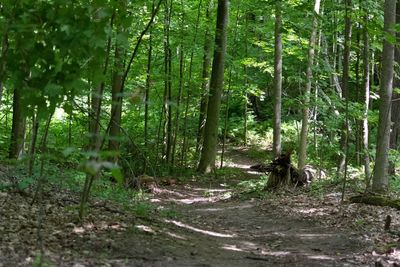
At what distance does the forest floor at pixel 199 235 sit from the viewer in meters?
5.04

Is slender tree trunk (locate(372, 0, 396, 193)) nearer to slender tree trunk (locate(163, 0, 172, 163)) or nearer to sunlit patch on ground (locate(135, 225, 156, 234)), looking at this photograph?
sunlit patch on ground (locate(135, 225, 156, 234))

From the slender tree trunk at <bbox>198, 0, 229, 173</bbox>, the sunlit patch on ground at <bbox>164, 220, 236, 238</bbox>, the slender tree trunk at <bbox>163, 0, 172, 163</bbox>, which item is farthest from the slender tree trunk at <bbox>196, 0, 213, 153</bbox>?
the sunlit patch on ground at <bbox>164, 220, 236, 238</bbox>

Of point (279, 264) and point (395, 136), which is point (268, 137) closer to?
point (395, 136)

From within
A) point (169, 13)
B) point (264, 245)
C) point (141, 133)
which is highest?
point (169, 13)

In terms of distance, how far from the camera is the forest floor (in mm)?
5043

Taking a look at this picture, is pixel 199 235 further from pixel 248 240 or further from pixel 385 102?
pixel 385 102

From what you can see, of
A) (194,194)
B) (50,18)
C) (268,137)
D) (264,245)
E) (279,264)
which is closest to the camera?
(50,18)

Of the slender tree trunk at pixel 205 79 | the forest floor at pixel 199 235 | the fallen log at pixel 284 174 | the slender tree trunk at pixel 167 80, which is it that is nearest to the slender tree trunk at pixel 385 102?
the forest floor at pixel 199 235

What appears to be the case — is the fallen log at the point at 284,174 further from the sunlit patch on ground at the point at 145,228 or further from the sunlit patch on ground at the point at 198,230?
the sunlit patch on ground at the point at 145,228

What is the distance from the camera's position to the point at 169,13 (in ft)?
52.5

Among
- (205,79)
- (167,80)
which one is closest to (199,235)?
(167,80)

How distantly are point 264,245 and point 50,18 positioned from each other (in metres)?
4.69

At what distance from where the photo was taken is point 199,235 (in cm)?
706

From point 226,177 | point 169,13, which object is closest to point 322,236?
point 226,177
